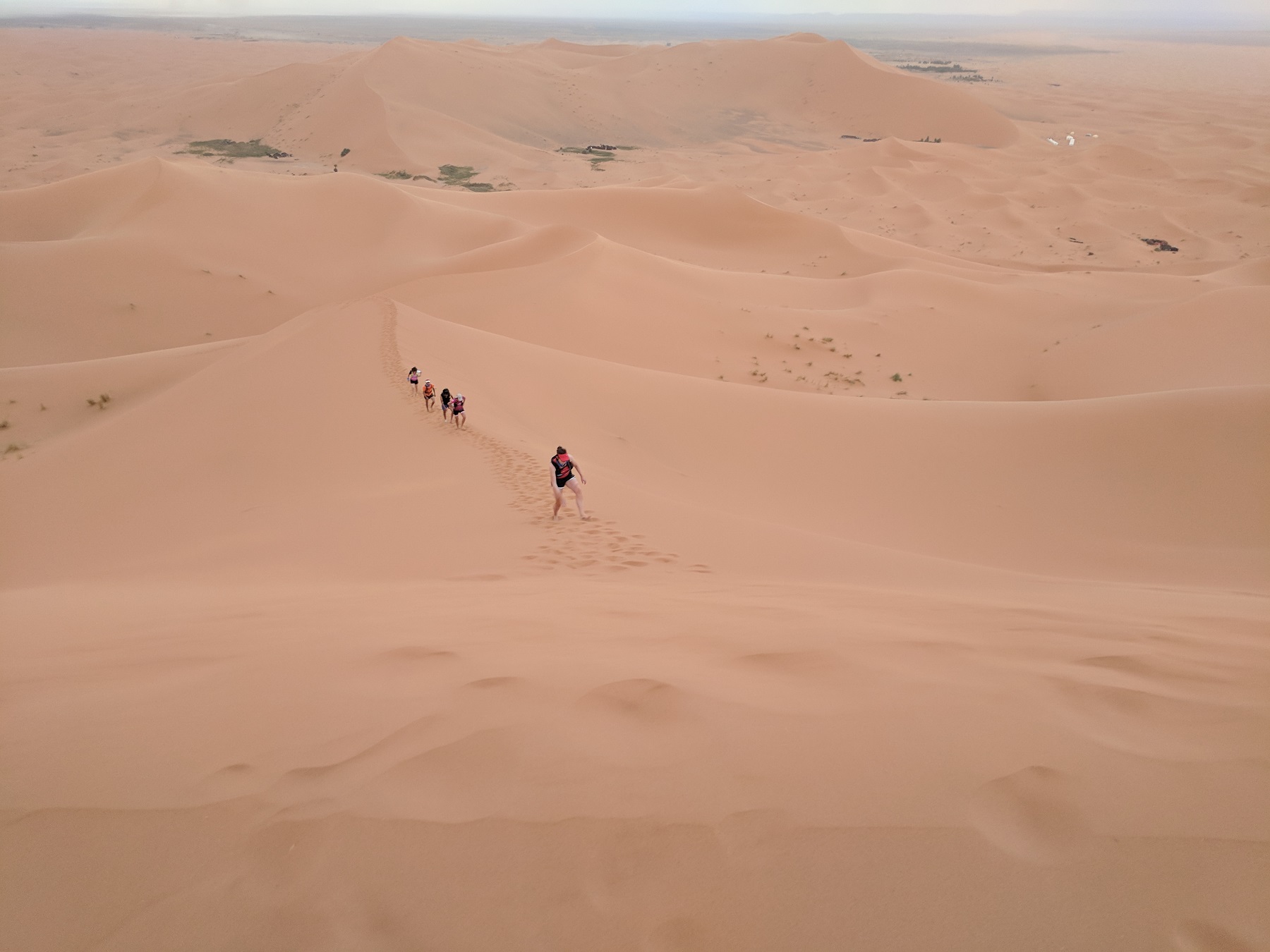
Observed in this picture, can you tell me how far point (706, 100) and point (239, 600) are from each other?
77.4m

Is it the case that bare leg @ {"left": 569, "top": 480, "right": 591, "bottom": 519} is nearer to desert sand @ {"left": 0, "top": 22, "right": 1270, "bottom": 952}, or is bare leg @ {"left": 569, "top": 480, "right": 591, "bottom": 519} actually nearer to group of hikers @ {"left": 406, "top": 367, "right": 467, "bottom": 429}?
desert sand @ {"left": 0, "top": 22, "right": 1270, "bottom": 952}

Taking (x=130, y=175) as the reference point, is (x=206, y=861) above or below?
below

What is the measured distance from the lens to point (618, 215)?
118 ft

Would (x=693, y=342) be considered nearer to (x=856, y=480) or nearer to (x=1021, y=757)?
(x=856, y=480)

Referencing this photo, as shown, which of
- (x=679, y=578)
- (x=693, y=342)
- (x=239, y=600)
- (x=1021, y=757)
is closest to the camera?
(x=1021, y=757)

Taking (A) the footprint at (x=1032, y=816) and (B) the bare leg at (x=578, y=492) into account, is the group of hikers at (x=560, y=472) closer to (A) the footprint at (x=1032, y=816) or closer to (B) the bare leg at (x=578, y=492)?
(B) the bare leg at (x=578, y=492)

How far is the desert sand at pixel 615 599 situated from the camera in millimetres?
1949

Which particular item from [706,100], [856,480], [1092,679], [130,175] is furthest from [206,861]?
[706,100]

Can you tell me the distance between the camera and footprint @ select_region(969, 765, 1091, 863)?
198 cm

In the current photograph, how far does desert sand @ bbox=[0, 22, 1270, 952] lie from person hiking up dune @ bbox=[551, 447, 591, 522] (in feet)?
0.76

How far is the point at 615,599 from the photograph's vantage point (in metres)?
4.80

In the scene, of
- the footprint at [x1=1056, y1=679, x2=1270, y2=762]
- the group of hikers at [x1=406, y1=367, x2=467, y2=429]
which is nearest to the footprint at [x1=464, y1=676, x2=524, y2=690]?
the footprint at [x1=1056, y1=679, x2=1270, y2=762]

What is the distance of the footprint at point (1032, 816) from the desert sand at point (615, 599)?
13 mm

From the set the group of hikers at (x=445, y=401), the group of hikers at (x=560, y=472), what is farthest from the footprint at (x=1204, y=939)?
the group of hikers at (x=445, y=401)
